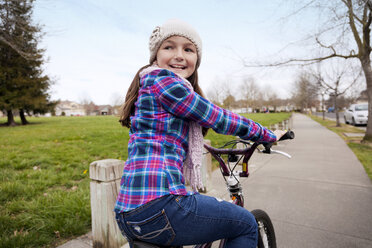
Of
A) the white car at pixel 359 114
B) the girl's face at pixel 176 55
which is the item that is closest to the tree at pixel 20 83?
the girl's face at pixel 176 55

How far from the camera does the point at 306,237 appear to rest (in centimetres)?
272

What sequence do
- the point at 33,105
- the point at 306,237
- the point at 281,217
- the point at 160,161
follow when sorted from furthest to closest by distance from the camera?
the point at 33,105 < the point at 281,217 < the point at 306,237 < the point at 160,161

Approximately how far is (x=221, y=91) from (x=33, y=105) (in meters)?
56.0

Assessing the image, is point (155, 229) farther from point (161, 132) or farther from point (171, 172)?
point (161, 132)

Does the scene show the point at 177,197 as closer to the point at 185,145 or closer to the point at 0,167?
the point at 185,145

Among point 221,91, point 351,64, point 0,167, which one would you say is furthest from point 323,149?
point 221,91

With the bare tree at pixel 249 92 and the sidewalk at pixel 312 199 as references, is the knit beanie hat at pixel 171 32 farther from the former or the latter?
the bare tree at pixel 249 92

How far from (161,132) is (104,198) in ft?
4.08

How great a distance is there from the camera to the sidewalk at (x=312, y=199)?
2.70 m

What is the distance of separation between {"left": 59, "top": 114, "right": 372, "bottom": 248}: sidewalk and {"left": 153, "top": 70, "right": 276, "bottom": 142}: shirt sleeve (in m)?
1.99

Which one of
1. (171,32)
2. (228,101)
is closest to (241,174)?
(171,32)

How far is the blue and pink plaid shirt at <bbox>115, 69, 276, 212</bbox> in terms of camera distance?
1.10 meters

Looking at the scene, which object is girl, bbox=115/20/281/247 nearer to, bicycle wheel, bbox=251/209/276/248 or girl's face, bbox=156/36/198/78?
girl's face, bbox=156/36/198/78

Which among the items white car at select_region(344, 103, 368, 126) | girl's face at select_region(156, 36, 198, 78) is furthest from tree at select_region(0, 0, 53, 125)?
white car at select_region(344, 103, 368, 126)
